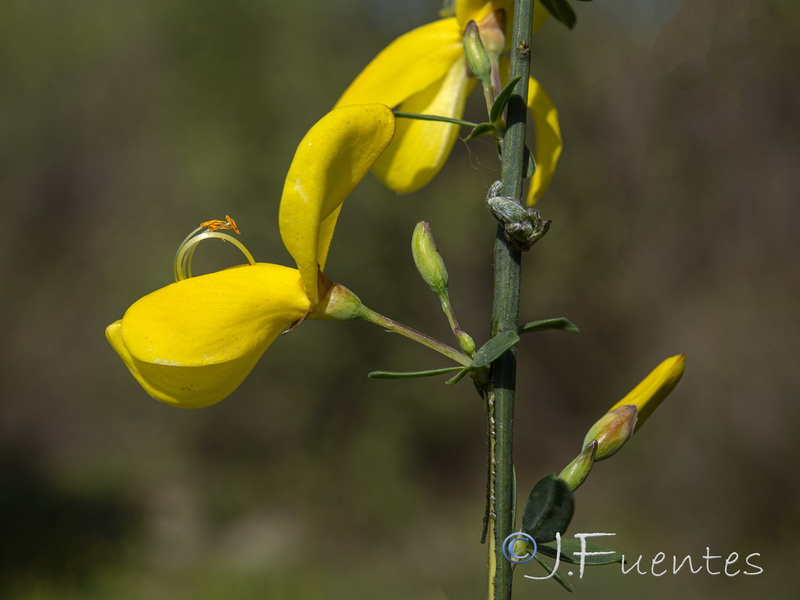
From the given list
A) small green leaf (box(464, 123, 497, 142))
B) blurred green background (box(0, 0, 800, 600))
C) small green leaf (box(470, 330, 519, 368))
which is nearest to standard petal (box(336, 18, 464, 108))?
small green leaf (box(464, 123, 497, 142))

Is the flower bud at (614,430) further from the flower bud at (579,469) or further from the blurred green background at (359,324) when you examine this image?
the blurred green background at (359,324)

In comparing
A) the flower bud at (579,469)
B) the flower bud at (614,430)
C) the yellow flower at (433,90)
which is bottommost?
the flower bud at (579,469)

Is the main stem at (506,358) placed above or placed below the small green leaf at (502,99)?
below

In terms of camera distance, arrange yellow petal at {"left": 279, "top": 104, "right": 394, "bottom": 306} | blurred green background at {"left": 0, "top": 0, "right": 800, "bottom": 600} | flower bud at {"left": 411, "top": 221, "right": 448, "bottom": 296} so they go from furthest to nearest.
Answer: blurred green background at {"left": 0, "top": 0, "right": 800, "bottom": 600}
flower bud at {"left": 411, "top": 221, "right": 448, "bottom": 296}
yellow petal at {"left": 279, "top": 104, "right": 394, "bottom": 306}

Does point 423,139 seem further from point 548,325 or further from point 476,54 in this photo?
point 548,325

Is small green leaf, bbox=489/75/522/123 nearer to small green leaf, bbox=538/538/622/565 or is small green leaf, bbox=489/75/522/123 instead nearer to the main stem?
the main stem

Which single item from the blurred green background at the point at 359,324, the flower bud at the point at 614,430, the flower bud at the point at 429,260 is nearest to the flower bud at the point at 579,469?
the flower bud at the point at 614,430
